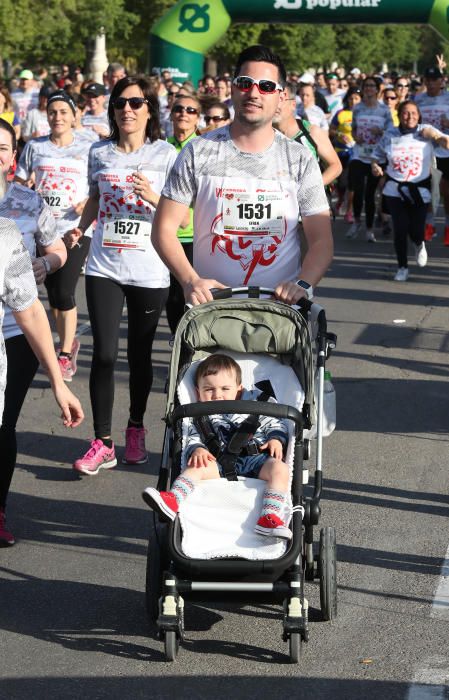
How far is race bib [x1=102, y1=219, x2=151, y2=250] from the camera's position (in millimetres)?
7441

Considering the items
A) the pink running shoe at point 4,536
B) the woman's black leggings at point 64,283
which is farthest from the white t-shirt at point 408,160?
the pink running shoe at point 4,536

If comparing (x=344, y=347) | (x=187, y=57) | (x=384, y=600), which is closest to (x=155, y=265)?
(x=384, y=600)

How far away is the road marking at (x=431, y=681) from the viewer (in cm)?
459

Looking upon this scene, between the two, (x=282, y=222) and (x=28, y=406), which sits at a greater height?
(x=282, y=222)

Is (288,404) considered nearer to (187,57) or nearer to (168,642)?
(168,642)

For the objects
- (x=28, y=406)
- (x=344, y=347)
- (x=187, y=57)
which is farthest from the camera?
(x=187, y=57)

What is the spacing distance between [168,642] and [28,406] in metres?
4.46

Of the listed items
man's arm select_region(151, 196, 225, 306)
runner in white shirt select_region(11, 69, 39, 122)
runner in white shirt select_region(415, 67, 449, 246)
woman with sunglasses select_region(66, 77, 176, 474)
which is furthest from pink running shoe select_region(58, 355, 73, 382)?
runner in white shirt select_region(11, 69, 39, 122)

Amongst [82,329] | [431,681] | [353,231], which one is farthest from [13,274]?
[353,231]

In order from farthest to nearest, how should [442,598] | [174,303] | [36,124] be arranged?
[36,124]
[174,303]
[442,598]

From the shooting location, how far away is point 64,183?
1020cm

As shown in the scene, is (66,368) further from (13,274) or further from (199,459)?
(13,274)

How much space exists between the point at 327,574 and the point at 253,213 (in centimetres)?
166

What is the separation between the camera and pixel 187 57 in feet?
77.9
